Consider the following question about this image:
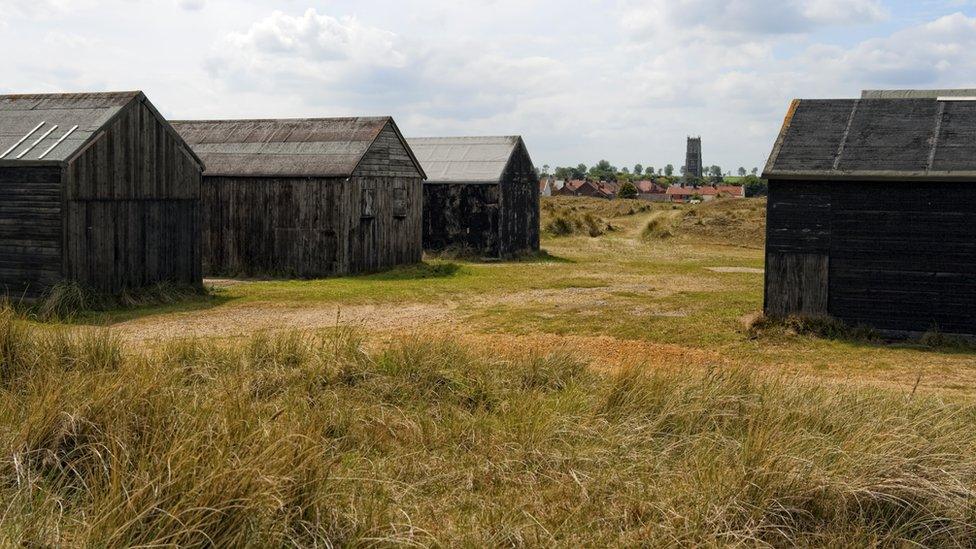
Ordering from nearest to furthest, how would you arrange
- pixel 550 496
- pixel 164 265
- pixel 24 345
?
1. pixel 550 496
2. pixel 24 345
3. pixel 164 265

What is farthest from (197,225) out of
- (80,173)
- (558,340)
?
(558,340)

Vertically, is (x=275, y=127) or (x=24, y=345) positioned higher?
(x=275, y=127)

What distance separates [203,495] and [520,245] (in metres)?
28.2

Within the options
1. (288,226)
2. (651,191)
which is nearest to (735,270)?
(288,226)

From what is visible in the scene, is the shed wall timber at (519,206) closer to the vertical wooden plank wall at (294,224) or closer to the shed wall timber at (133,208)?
the vertical wooden plank wall at (294,224)

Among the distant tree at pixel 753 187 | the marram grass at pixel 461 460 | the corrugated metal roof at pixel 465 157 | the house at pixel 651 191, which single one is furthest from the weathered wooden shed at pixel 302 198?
the house at pixel 651 191

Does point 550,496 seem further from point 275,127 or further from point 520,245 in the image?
point 520,245

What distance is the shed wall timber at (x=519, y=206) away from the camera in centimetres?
3256

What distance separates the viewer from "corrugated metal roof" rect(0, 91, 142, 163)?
17391mm

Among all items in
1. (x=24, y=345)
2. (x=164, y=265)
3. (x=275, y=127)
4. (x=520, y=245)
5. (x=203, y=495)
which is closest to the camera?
(x=203, y=495)

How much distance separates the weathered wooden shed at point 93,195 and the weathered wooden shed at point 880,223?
11.7 m

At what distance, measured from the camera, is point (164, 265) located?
19.7 metres

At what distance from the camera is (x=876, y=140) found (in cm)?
1669

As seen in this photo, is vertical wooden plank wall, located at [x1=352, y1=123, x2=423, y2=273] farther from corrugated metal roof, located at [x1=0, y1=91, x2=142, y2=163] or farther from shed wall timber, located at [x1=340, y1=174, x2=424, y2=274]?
corrugated metal roof, located at [x1=0, y1=91, x2=142, y2=163]
